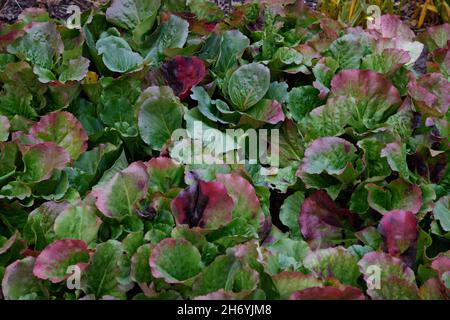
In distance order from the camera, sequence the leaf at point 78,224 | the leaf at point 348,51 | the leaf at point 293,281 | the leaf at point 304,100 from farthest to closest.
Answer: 1. the leaf at point 348,51
2. the leaf at point 304,100
3. the leaf at point 78,224
4. the leaf at point 293,281

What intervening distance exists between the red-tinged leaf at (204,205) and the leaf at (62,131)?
419 millimetres

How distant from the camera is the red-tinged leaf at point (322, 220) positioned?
166 centimetres

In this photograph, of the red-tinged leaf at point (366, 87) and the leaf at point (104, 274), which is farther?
the red-tinged leaf at point (366, 87)

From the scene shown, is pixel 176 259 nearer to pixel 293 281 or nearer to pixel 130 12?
pixel 293 281

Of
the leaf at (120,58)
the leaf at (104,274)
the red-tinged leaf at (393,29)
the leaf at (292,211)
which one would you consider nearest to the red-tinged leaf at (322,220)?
Answer: the leaf at (292,211)

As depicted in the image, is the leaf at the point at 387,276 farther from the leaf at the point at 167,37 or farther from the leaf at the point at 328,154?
the leaf at the point at 167,37

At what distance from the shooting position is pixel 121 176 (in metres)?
1.59

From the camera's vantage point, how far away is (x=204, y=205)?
60.5 inches

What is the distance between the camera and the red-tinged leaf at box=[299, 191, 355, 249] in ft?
5.45

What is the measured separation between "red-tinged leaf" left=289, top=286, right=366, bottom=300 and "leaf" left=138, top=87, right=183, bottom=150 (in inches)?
29.7

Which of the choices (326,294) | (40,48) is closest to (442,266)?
(326,294)
